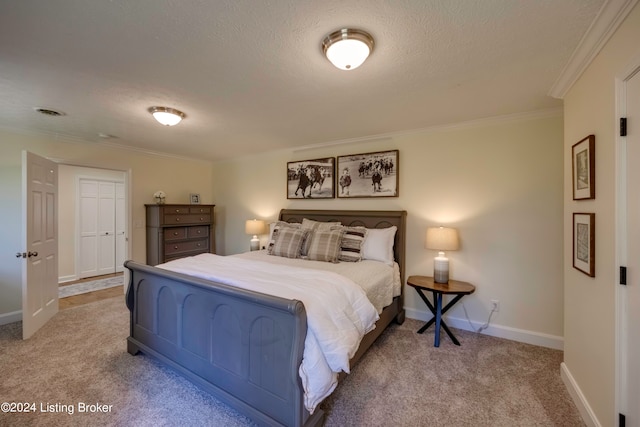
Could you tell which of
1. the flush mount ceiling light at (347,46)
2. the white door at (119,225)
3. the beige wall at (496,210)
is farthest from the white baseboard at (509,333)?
the white door at (119,225)

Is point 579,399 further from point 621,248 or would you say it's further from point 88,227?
point 88,227

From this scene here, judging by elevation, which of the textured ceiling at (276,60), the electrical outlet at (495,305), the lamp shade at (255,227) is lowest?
the electrical outlet at (495,305)

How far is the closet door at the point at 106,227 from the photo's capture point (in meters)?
5.31

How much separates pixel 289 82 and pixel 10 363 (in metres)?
3.35

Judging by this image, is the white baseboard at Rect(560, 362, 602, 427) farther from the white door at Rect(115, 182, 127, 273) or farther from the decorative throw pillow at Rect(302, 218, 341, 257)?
the white door at Rect(115, 182, 127, 273)

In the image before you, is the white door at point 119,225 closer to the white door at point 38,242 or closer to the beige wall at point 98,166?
the beige wall at point 98,166

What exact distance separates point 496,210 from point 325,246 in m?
1.92

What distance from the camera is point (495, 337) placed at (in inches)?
111

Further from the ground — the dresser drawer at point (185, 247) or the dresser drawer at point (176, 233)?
the dresser drawer at point (176, 233)

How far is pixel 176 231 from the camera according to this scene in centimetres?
446

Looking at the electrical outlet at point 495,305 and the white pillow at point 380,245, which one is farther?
the white pillow at point 380,245

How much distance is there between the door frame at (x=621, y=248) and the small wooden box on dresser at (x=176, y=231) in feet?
16.3

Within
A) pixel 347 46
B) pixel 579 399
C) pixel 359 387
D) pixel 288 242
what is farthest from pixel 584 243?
pixel 288 242

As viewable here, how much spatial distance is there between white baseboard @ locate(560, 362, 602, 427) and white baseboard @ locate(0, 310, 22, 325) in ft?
18.3
